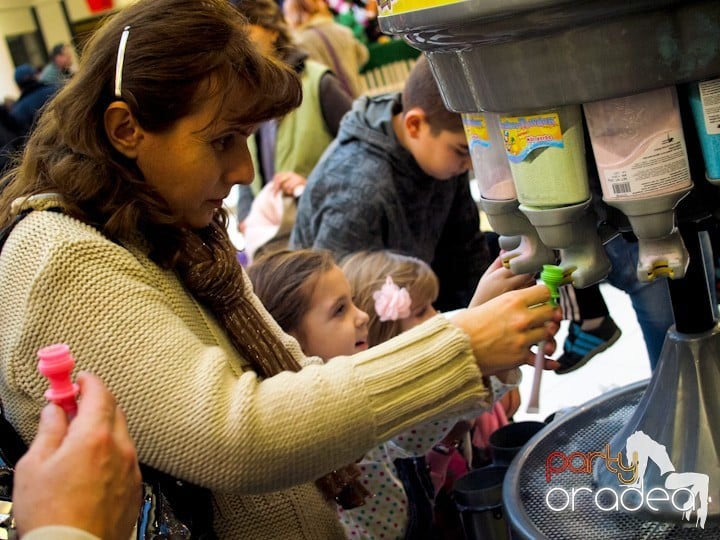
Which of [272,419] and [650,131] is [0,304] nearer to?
[272,419]

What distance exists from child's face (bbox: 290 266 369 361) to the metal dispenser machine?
1.84ft

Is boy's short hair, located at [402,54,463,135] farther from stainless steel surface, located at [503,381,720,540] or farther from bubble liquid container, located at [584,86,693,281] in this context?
bubble liquid container, located at [584,86,693,281]

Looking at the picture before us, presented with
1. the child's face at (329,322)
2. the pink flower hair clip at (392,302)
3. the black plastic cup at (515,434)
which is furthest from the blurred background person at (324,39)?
the black plastic cup at (515,434)

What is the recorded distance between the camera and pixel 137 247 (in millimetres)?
1195

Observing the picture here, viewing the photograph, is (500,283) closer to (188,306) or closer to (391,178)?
(188,306)

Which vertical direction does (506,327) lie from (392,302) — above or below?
above

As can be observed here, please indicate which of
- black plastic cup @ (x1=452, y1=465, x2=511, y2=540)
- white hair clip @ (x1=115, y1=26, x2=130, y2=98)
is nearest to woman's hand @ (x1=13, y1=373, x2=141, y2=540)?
white hair clip @ (x1=115, y1=26, x2=130, y2=98)

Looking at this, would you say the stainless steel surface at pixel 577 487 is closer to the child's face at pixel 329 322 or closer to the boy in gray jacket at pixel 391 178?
the child's face at pixel 329 322

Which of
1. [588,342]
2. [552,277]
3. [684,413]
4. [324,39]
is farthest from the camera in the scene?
[324,39]

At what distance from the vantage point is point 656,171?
1105 mm

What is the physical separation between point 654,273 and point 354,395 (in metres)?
0.43

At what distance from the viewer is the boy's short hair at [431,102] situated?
7.18 feet

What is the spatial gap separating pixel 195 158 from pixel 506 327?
0.46 m

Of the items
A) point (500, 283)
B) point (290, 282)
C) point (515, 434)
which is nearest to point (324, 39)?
point (290, 282)
